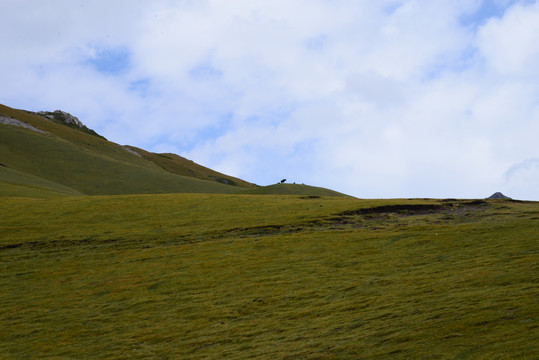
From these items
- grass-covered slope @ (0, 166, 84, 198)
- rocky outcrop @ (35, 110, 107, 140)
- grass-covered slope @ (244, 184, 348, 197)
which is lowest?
grass-covered slope @ (0, 166, 84, 198)

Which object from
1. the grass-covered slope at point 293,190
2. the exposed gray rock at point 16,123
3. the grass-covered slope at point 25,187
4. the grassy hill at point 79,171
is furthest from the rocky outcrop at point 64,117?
the grass-covered slope at point 293,190

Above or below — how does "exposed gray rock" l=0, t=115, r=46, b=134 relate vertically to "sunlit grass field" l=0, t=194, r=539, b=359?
above

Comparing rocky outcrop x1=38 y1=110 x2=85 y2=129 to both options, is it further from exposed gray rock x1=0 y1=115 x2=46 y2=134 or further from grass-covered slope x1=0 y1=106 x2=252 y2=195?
grass-covered slope x1=0 y1=106 x2=252 y2=195

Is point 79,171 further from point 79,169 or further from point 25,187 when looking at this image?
point 25,187

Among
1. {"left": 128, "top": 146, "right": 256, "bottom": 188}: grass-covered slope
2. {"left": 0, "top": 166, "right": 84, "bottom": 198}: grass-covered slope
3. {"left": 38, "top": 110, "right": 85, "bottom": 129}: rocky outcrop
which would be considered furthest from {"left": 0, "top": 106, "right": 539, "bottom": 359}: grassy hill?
{"left": 38, "top": 110, "right": 85, "bottom": 129}: rocky outcrop

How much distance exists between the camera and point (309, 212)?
5081 cm

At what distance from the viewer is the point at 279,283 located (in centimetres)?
2909

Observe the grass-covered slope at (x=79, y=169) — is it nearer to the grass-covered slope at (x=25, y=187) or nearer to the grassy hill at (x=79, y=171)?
the grassy hill at (x=79, y=171)

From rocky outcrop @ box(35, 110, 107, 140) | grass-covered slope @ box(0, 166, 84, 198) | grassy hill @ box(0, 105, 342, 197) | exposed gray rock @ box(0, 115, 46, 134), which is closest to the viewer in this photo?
grass-covered slope @ box(0, 166, 84, 198)

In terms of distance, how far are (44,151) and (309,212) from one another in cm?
8736

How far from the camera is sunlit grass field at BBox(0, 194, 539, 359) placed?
18.4 m

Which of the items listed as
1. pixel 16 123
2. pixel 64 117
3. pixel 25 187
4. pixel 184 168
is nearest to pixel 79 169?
pixel 25 187

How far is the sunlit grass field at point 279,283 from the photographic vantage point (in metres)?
18.4

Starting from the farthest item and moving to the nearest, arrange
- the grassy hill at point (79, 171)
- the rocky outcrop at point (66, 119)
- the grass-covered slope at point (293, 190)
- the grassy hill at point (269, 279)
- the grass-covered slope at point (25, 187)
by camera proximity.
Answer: the rocky outcrop at point (66, 119) < the grass-covered slope at point (293, 190) < the grassy hill at point (79, 171) < the grass-covered slope at point (25, 187) < the grassy hill at point (269, 279)
